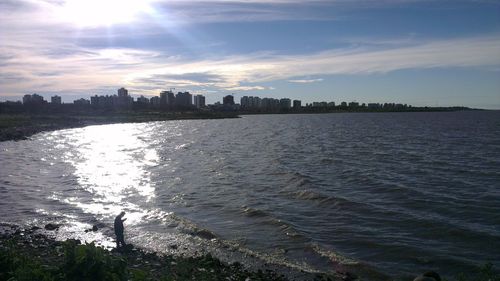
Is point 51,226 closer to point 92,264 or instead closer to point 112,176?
point 92,264

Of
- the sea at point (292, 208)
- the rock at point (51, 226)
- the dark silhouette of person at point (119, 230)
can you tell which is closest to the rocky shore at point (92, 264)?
the rock at point (51, 226)

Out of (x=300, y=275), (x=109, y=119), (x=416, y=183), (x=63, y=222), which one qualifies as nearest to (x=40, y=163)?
(x=63, y=222)

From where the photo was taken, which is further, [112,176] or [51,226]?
[112,176]

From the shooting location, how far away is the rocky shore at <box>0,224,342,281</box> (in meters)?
8.44

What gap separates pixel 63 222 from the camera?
2272 centimetres

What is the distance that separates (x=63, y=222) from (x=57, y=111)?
17734 centimetres

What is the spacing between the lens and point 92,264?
8406 millimetres

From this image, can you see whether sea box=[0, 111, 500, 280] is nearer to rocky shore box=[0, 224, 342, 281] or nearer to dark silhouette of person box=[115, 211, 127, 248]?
dark silhouette of person box=[115, 211, 127, 248]

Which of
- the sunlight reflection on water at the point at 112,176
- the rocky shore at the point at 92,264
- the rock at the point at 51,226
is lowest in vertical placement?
the sunlight reflection on water at the point at 112,176

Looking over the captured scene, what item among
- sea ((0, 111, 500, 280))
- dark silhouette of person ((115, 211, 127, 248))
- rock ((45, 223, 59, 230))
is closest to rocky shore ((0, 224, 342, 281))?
rock ((45, 223, 59, 230))

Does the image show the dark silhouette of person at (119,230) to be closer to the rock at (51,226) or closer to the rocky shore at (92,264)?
the rocky shore at (92,264)

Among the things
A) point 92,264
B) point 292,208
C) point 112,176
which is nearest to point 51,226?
point 292,208

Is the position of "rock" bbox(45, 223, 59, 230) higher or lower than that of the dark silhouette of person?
lower

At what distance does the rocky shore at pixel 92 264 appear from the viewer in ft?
27.7
